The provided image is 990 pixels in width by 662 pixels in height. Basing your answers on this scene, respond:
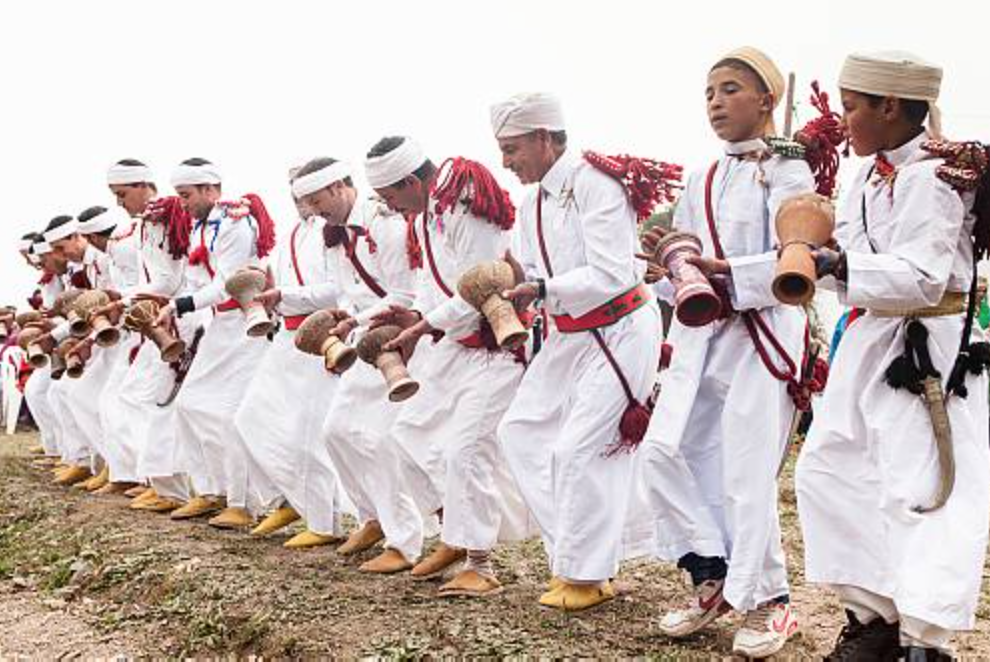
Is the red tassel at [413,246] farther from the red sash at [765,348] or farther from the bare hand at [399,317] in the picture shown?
the red sash at [765,348]

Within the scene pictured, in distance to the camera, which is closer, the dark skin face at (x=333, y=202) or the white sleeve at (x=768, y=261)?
the white sleeve at (x=768, y=261)

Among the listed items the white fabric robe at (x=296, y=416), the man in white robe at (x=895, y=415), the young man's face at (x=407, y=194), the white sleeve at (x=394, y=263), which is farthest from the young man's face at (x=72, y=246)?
the man in white robe at (x=895, y=415)

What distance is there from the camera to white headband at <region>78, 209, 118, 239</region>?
976 cm

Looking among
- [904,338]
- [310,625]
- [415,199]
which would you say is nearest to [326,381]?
[415,199]

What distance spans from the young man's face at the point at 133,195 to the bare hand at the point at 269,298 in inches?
108

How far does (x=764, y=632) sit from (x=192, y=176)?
17.0 ft

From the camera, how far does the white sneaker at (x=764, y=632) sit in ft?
13.4

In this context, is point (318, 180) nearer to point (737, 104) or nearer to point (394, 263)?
point (394, 263)

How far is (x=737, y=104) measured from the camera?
14.4ft

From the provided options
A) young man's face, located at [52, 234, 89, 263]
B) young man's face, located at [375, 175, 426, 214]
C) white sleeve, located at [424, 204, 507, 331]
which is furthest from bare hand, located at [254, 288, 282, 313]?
young man's face, located at [52, 234, 89, 263]

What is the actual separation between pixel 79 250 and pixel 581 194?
6.85m

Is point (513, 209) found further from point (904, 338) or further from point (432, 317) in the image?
point (904, 338)

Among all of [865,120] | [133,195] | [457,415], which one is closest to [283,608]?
[457,415]

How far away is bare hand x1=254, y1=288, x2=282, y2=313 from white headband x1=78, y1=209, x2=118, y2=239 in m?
3.59
